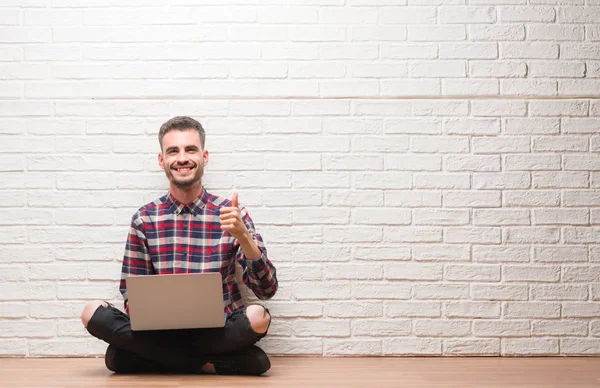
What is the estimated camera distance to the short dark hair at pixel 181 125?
276cm

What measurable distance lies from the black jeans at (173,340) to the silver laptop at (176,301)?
0.30 feet

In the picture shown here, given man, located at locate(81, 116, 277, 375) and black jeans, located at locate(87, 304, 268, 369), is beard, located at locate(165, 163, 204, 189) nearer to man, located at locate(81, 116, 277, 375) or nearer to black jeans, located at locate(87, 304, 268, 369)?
man, located at locate(81, 116, 277, 375)

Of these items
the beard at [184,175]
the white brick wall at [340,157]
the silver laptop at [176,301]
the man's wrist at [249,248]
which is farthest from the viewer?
the white brick wall at [340,157]

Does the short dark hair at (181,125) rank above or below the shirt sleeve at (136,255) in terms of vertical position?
above

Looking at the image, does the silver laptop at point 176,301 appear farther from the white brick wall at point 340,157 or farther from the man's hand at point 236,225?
the white brick wall at point 340,157

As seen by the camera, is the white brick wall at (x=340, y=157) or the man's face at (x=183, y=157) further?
the white brick wall at (x=340, y=157)

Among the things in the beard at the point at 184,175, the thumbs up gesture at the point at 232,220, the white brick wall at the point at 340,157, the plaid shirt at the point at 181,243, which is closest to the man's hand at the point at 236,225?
the thumbs up gesture at the point at 232,220

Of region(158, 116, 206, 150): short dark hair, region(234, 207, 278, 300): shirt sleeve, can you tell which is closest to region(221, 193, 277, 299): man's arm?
region(234, 207, 278, 300): shirt sleeve

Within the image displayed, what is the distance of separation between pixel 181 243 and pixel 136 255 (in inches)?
7.7

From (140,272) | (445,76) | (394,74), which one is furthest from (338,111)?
(140,272)

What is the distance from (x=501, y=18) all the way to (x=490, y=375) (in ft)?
5.24

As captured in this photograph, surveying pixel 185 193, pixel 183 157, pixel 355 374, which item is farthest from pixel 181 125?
pixel 355 374

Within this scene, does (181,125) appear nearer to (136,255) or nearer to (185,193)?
(185,193)

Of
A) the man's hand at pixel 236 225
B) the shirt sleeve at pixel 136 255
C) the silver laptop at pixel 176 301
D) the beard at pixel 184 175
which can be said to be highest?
the beard at pixel 184 175
